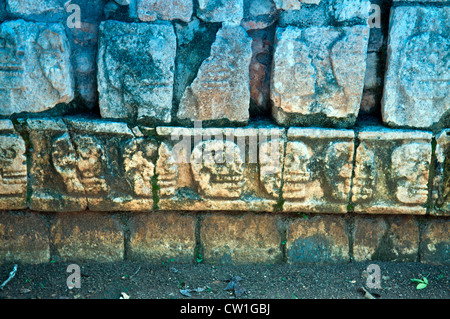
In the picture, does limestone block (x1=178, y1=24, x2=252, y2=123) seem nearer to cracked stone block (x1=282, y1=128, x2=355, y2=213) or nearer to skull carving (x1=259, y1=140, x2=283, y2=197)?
skull carving (x1=259, y1=140, x2=283, y2=197)

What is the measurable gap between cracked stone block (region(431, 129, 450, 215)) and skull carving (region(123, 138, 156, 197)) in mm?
1820

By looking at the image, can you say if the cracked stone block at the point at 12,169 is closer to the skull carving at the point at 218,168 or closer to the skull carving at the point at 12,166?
the skull carving at the point at 12,166

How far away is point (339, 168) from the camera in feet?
10.4

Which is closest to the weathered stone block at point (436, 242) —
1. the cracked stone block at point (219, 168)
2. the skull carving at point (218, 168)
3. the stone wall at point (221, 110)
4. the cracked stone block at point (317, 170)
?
the stone wall at point (221, 110)

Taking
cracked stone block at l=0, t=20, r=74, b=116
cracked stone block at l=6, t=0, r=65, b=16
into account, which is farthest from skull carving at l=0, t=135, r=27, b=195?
cracked stone block at l=6, t=0, r=65, b=16

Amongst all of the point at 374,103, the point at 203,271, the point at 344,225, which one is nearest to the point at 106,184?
the point at 203,271

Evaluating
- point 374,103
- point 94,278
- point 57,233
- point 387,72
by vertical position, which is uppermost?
point 387,72

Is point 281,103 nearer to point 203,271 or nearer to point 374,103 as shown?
point 374,103

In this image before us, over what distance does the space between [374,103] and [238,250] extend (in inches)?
53.6

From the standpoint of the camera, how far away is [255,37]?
10.6 ft

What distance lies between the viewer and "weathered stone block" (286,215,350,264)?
3.37 meters

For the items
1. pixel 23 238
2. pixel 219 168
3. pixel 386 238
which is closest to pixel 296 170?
pixel 219 168

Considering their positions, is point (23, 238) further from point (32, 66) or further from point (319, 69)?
point (319, 69)

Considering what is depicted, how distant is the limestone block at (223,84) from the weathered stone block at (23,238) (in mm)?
1242
